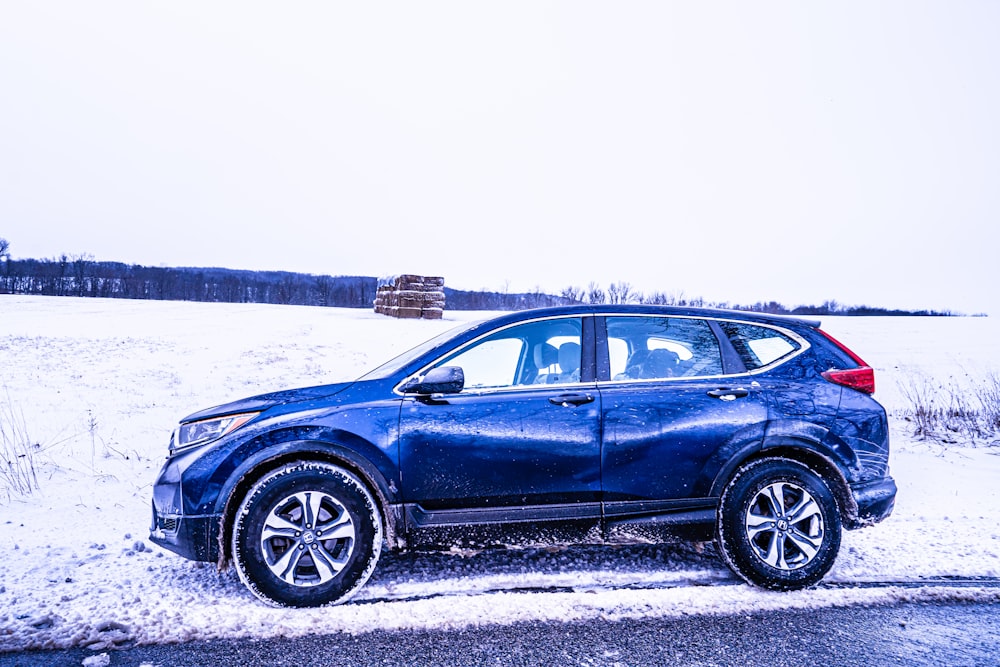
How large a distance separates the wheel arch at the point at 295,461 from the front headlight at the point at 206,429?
0.24 m

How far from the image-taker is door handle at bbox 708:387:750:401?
4.11 m

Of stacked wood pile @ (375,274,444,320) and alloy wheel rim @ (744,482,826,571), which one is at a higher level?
stacked wood pile @ (375,274,444,320)

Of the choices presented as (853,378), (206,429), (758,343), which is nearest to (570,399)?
(758,343)

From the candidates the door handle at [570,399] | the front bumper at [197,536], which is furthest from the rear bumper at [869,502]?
the front bumper at [197,536]

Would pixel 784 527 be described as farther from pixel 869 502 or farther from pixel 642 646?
pixel 642 646

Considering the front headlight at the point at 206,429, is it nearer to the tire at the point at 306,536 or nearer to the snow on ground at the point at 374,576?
the tire at the point at 306,536

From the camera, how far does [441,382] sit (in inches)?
149

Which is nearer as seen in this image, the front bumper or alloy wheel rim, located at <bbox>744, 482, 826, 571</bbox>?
the front bumper

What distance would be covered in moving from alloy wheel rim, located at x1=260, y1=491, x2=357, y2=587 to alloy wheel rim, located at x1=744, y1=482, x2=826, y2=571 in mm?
2406

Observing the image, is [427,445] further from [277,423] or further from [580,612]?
[580,612]

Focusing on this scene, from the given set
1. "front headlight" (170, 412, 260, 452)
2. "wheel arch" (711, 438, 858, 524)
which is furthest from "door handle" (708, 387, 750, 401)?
"front headlight" (170, 412, 260, 452)

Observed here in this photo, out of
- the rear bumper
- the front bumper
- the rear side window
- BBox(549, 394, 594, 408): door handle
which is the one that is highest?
the rear side window

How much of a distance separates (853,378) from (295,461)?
3553 mm

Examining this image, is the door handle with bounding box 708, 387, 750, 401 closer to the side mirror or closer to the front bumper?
the side mirror
